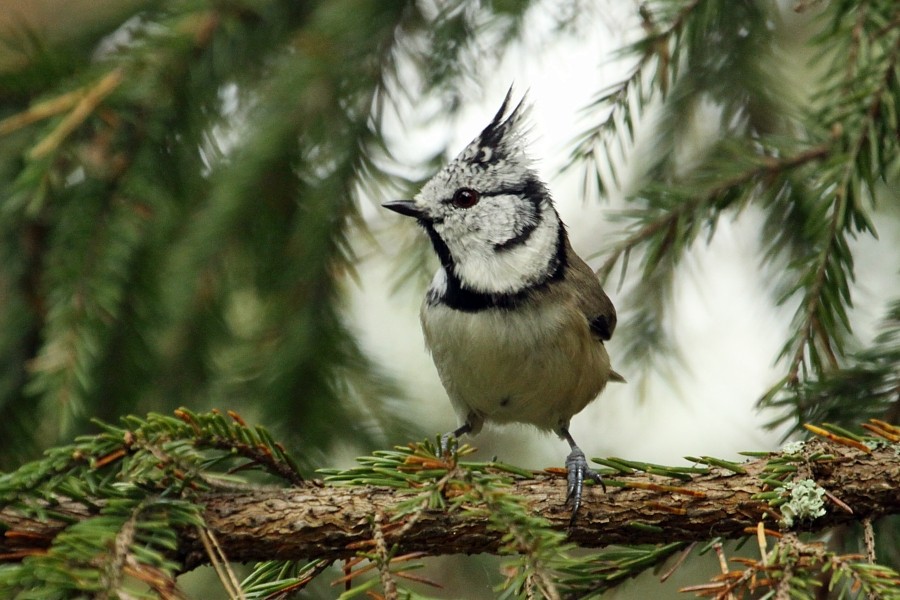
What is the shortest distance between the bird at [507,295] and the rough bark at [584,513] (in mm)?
824

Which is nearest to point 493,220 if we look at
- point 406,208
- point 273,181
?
point 406,208

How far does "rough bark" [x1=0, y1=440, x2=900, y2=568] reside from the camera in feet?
4.97

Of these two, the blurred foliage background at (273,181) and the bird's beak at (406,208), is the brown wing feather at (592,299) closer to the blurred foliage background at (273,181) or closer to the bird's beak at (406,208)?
the blurred foliage background at (273,181)

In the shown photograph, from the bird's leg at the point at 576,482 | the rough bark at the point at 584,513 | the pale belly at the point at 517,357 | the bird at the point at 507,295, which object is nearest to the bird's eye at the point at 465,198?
the bird at the point at 507,295

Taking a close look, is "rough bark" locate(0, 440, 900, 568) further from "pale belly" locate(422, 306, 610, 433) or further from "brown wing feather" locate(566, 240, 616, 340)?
"brown wing feather" locate(566, 240, 616, 340)

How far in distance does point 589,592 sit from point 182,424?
77cm

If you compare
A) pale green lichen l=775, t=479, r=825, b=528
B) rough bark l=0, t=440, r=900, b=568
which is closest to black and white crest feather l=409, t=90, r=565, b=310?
rough bark l=0, t=440, r=900, b=568

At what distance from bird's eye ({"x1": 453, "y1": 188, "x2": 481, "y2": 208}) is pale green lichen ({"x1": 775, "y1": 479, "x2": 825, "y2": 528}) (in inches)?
55.0

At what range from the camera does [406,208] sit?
260cm

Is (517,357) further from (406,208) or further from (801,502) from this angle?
(801,502)

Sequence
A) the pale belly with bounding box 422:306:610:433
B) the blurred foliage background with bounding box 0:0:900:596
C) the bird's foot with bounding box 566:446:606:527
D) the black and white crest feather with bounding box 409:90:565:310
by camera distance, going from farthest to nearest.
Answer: the black and white crest feather with bounding box 409:90:565:310, the pale belly with bounding box 422:306:610:433, the blurred foliage background with bounding box 0:0:900:596, the bird's foot with bounding box 566:446:606:527

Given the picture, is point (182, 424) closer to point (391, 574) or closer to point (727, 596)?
point (391, 574)

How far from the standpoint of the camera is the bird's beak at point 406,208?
2.57 meters

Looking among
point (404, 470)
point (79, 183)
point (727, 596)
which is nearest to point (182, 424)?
point (404, 470)
